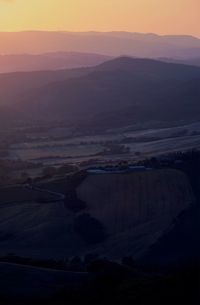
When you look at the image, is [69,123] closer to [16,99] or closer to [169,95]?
[169,95]

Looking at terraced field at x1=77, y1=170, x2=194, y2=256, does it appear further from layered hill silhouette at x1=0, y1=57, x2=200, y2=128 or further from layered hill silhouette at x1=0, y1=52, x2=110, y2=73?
layered hill silhouette at x1=0, y1=52, x2=110, y2=73

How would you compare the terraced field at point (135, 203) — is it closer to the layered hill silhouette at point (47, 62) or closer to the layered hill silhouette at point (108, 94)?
the layered hill silhouette at point (108, 94)

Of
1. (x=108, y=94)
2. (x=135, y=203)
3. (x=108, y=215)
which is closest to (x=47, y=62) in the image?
(x=108, y=94)

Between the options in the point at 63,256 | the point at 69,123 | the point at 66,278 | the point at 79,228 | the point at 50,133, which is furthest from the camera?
the point at 69,123

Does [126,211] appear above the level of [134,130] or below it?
below

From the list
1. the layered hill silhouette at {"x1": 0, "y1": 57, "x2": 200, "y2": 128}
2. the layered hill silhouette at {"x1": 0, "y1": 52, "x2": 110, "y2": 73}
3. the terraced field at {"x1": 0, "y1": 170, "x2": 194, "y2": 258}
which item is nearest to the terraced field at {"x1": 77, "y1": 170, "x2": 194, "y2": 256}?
the terraced field at {"x1": 0, "y1": 170, "x2": 194, "y2": 258}

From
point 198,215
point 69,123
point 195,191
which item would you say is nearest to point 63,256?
point 198,215

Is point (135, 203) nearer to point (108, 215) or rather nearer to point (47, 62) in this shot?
point (108, 215)

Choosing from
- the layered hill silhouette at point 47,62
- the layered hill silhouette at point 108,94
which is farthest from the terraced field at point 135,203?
the layered hill silhouette at point 47,62
